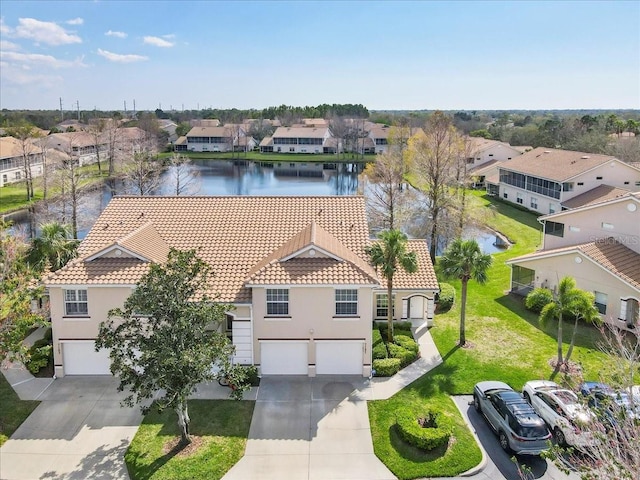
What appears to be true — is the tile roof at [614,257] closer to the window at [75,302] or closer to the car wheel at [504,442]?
the car wheel at [504,442]

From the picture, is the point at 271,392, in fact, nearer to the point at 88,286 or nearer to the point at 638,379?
the point at 88,286

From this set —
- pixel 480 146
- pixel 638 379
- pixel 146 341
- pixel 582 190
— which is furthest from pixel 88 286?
pixel 480 146

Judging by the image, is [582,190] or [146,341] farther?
[582,190]

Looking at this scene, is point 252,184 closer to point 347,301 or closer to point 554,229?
point 554,229

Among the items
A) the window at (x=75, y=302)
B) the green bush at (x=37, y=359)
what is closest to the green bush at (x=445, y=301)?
the window at (x=75, y=302)

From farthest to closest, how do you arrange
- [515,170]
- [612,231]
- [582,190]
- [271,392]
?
1. [515,170]
2. [582,190]
3. [612,231]
4. [271,392]

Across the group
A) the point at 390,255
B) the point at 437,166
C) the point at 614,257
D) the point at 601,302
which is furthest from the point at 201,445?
the point at 437,166
